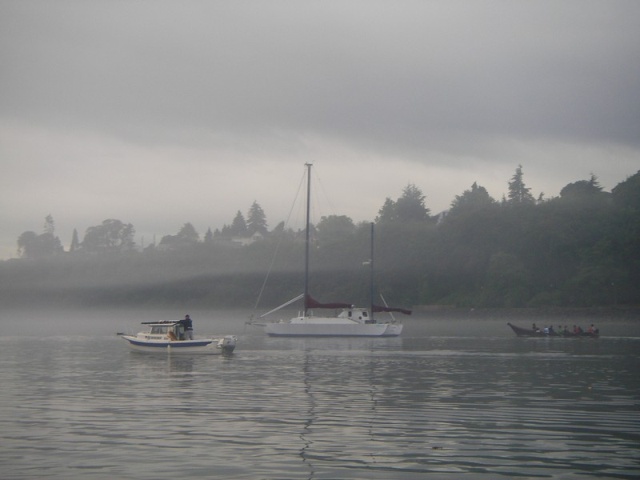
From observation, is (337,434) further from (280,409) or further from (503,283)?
(503,283)

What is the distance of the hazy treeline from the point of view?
5655 inches

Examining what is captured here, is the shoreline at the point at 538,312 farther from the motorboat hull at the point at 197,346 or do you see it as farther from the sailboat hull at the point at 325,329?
the motorboat hull at the point at 197,346

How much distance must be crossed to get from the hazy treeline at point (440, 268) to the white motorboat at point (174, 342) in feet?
320

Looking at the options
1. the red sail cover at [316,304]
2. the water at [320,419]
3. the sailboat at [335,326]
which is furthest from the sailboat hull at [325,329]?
the water at [320,419]

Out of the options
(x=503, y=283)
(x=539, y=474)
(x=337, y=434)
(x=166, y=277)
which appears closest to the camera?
(x=539, y=474)

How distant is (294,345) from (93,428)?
4560 centimetres

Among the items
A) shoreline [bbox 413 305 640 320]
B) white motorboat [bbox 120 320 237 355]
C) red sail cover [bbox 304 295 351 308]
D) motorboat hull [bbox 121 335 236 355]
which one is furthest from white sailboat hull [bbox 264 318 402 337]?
shoreline [bbox 413 305 640 320]

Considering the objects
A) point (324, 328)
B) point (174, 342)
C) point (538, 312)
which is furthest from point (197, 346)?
point (538, 312)

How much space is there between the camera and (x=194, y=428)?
2459cm

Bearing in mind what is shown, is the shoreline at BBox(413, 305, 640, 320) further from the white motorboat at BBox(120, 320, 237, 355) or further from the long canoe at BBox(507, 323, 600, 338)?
the white motorboat at BBox(120, 320, 237, 355)

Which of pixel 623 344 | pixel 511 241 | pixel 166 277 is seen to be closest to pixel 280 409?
pixel 623 344

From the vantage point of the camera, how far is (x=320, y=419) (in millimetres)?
26469

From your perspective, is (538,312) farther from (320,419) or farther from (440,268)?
(320,419)

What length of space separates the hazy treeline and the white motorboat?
3838 inches
